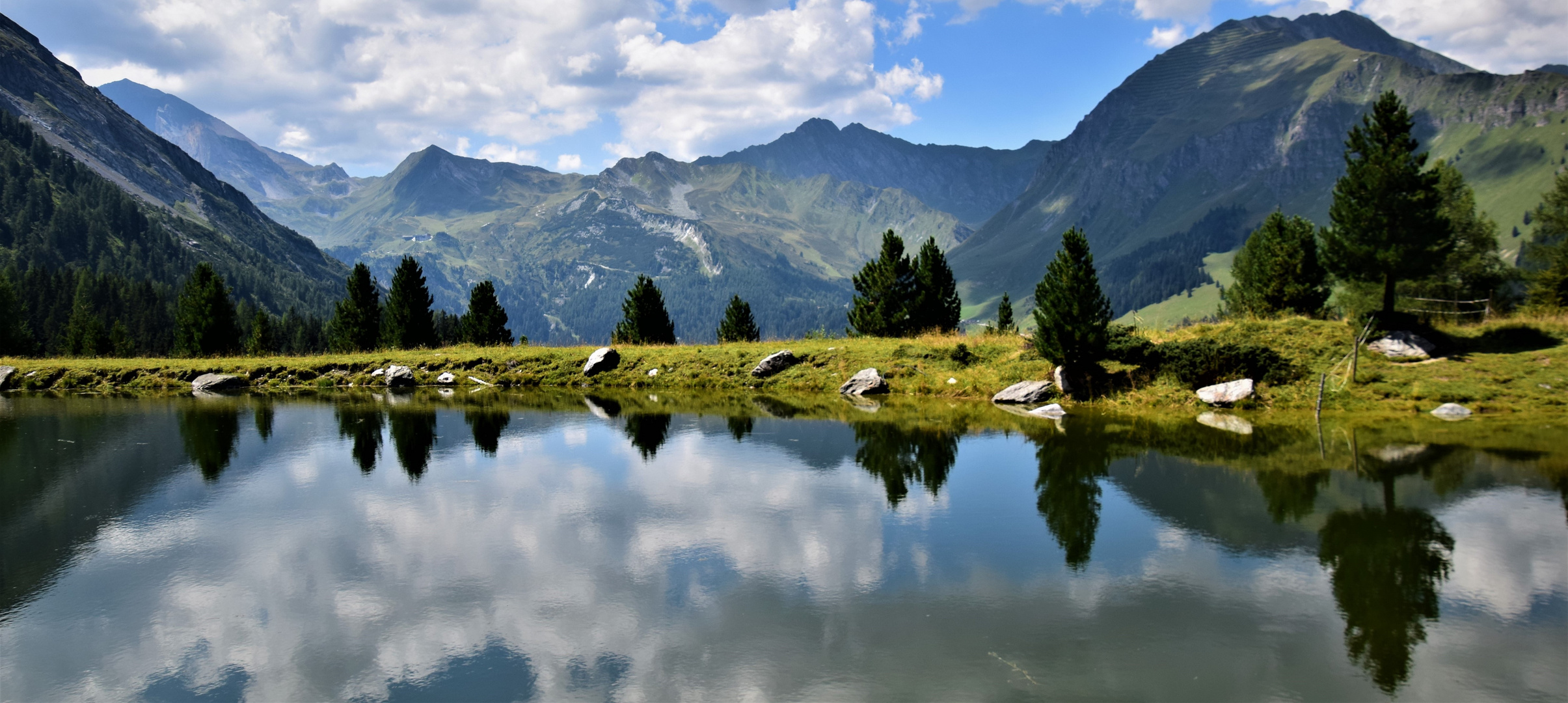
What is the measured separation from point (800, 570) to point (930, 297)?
1667 inches

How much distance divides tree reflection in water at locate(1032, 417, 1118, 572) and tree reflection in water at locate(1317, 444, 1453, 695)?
447 cm

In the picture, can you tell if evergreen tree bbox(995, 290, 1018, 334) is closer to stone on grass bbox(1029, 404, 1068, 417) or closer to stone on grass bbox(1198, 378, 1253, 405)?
stone on grass bbox(1029, 404, 1068, 417)

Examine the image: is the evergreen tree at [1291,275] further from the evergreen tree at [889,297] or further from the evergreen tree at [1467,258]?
the evergreen tree at [889,297]

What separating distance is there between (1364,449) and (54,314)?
230 m

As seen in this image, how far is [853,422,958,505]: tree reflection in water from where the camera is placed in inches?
893

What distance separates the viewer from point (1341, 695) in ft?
33.4

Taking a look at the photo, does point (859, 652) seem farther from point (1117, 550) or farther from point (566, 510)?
point (566, 510)

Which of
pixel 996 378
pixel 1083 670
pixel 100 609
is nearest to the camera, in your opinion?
pixel 1083 670

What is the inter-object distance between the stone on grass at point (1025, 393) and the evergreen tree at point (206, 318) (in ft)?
212

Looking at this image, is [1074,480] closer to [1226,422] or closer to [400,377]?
[1226,422]

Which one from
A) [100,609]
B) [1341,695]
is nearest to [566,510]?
[100,609]

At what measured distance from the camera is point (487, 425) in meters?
34.7

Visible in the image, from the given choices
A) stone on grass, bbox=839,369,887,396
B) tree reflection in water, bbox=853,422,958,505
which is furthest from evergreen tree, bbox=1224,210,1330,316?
tree reflection in water, bbox=853,422,958,505

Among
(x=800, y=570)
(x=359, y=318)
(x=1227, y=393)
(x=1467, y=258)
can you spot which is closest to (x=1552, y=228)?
(x=1467, y=258)
